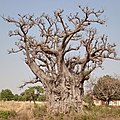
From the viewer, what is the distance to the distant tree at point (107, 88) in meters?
→ 41.6

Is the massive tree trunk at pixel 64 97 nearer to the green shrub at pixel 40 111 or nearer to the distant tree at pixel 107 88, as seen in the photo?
the green shrub at pixel 40 111

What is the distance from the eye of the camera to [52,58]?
56.3ft

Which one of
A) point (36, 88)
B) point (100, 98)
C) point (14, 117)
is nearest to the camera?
point (14, 117)

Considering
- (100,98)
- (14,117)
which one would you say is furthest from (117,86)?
(14,117)

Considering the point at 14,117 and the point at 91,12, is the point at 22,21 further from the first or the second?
the point at 14,117

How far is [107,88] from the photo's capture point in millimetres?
42156

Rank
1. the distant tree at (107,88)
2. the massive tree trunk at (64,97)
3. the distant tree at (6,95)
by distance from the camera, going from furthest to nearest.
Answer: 1. the distant tree at (6,95)
2. the distant tree at (107,88)
3. the massive tree trunk at (64,97)

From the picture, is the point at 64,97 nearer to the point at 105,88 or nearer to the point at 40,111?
the point at 40,111

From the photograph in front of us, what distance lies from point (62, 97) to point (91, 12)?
4939 millimetres

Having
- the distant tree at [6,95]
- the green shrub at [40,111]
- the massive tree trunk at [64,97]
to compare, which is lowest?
the green shrub at [40,111]

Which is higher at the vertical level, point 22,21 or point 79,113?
point 22,21

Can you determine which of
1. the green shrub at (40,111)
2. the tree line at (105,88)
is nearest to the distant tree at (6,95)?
the tree line at (105,88)

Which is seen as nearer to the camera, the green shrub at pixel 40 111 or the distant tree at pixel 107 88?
the green shrub at pixel 40 111

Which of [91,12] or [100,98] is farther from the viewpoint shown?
[100,98]
